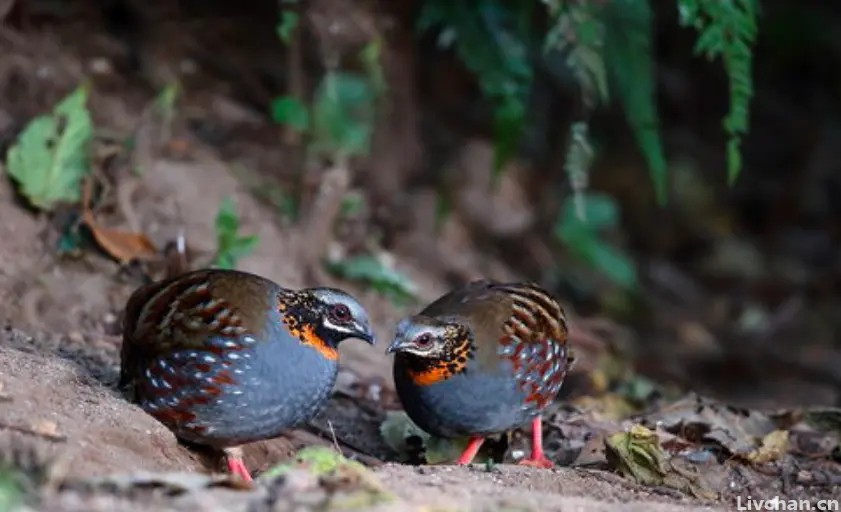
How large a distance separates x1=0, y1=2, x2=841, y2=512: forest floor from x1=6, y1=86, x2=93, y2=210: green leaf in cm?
9

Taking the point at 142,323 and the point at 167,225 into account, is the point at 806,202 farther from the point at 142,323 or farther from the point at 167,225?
the point at 142,323

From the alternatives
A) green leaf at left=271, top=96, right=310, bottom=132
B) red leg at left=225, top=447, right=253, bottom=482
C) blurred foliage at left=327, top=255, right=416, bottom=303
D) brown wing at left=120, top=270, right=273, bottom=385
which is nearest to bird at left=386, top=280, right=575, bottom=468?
brown wing at left=120, top=270, right=273, bottom=385

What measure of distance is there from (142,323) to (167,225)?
195 centimetres

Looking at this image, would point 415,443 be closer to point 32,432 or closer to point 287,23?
point 32,432

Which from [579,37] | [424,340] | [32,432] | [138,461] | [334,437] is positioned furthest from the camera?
[579,37]

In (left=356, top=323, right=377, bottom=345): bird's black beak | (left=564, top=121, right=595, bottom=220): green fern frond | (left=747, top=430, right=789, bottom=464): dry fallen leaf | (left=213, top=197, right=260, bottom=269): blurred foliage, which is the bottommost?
(left=356, top=323, right=377, bottom=345): bird's black beak

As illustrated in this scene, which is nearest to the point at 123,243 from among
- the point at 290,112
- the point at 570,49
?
the point at 290,112

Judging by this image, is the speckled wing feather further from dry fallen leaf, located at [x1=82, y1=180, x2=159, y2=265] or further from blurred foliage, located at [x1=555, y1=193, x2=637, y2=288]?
blurred foliage, located at [x1=555, y1=193, x2=637, y2=288]

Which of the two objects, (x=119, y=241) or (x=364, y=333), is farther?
(x=119, y=241)

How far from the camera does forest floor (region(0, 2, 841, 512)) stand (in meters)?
4.14

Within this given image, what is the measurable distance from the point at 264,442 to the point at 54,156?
1.90 m

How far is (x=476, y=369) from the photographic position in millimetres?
5594

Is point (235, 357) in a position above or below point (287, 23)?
below

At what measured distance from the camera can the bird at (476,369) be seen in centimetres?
555
